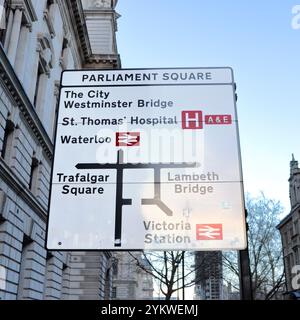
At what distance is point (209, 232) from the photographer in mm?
2400

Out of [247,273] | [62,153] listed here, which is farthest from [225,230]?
[62,153]

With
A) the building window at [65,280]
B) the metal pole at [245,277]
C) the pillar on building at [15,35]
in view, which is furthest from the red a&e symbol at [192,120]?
the building window at [65,280]

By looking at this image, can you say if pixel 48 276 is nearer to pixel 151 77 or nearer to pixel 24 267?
pixel 24 267

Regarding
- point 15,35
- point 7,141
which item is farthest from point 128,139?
point 15,35

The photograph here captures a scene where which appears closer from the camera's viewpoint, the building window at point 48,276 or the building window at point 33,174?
the building window at point 33,174

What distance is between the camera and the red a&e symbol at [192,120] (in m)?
2.72

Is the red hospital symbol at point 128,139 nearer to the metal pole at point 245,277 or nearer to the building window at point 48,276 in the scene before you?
the metal pole at point 245,277

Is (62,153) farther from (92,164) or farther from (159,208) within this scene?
(159,208)

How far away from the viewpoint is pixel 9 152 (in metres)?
17.2

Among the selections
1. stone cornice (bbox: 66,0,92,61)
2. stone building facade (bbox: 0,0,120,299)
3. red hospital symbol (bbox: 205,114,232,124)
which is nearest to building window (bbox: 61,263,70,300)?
stone building facade (bbox: 0,0,120,299)

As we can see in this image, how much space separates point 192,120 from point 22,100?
16.2 m

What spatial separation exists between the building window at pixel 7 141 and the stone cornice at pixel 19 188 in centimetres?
111
